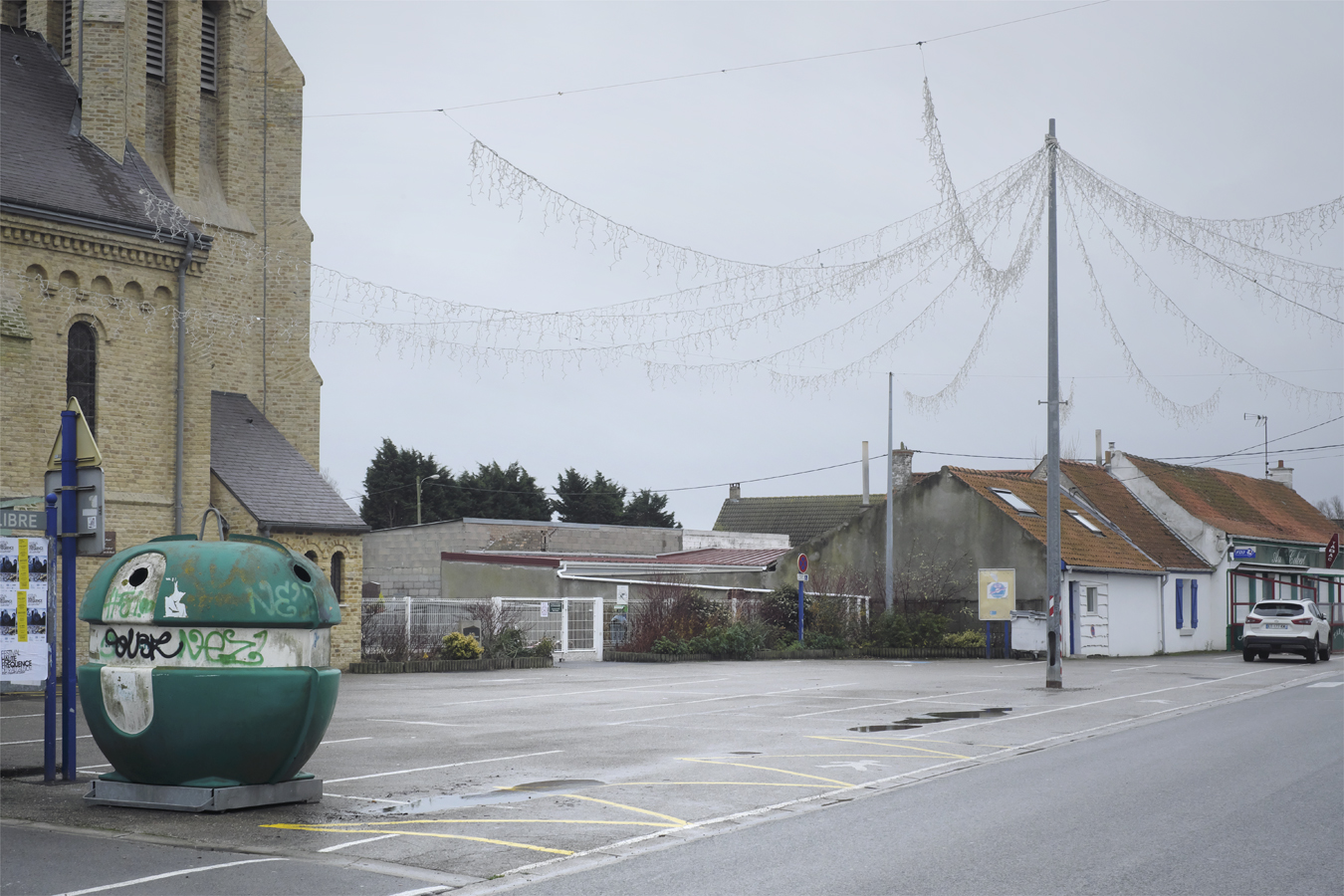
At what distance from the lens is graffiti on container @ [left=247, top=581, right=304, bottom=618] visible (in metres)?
9.53

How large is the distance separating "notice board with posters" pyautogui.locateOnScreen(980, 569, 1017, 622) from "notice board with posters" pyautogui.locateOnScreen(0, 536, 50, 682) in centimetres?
2714

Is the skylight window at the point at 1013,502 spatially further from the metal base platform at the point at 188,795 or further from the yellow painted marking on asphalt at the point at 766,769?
the metal base platform at the point at 188,795

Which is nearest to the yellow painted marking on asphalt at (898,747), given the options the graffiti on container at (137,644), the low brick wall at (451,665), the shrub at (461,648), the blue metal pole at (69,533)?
the graffiti on container at (137,644)

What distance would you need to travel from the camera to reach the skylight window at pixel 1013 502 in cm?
3997

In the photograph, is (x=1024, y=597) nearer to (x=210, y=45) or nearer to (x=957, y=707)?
(x=957, y=707)

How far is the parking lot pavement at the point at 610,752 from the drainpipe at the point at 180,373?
5.27m

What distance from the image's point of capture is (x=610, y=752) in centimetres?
1370

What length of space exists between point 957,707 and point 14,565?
42.9ft

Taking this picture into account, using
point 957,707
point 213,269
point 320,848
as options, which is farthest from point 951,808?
point 213,269

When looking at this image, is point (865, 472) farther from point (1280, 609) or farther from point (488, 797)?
point (488, 797)

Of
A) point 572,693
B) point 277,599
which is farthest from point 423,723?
point 277,599

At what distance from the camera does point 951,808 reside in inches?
392

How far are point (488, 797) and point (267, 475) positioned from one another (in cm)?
2024

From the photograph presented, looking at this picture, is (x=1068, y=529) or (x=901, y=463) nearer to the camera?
(x=1068, y=529)
